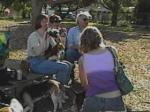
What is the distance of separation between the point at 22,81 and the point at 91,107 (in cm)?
292

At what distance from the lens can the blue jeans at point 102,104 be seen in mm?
5359

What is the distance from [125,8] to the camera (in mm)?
54719

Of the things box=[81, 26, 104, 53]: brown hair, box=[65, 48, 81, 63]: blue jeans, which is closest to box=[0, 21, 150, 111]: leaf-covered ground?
box=[65, 48, 81, 63]: blue jeans

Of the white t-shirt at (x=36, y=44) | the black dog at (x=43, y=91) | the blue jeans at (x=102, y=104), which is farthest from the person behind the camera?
the white t-shirt at (x=36, y=44)

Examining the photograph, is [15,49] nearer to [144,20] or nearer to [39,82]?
[39,82]

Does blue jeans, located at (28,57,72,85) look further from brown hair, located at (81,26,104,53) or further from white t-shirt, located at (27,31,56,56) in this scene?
brown hair, located at (81,26,104,53)

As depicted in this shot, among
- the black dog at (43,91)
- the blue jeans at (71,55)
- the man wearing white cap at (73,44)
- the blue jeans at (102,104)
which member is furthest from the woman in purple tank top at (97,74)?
the blue jeans at (71,55)

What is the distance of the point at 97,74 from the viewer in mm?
5406

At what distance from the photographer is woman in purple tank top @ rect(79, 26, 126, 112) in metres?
5.38

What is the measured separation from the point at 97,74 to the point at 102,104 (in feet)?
1.08

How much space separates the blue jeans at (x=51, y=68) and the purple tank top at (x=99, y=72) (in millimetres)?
3178

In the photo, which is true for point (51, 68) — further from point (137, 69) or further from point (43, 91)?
point (137, 69)

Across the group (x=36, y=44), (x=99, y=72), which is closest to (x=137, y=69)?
(x=36, y=44)

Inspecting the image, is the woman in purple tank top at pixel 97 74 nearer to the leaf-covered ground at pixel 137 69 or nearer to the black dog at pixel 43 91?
the black dog at pixel 43 91
